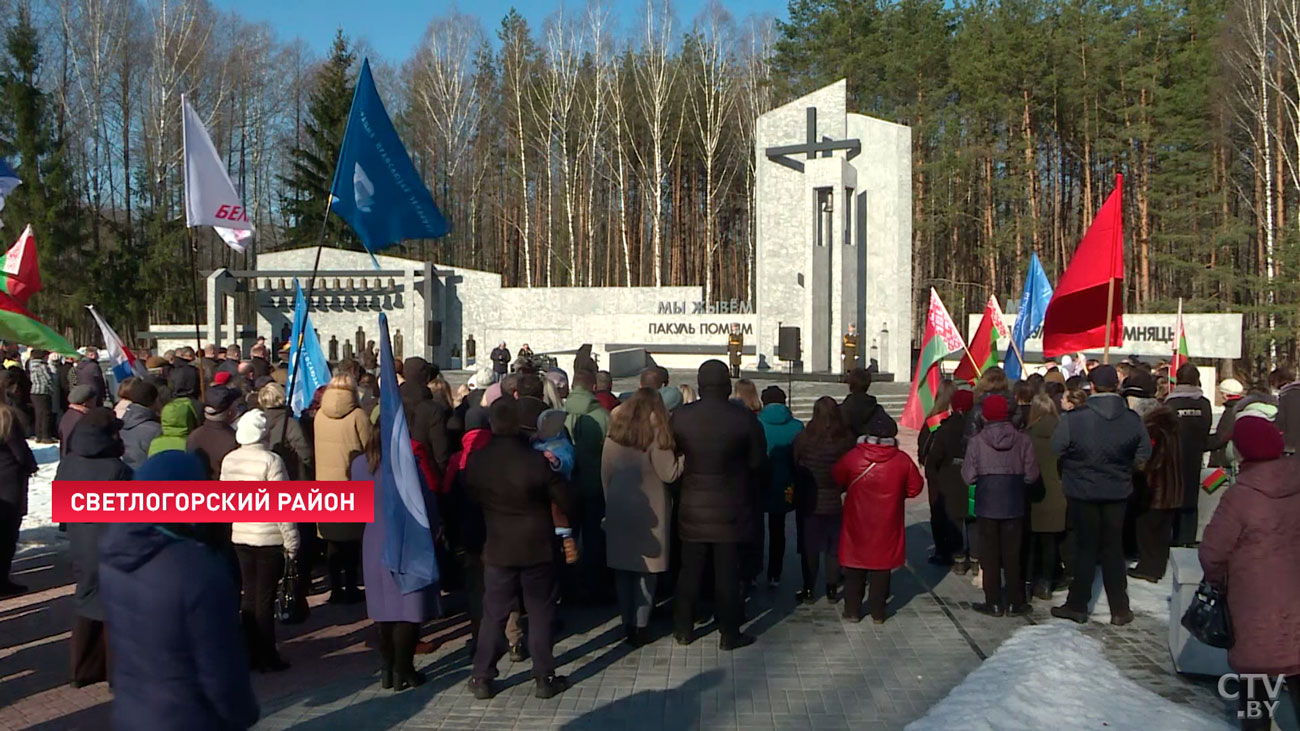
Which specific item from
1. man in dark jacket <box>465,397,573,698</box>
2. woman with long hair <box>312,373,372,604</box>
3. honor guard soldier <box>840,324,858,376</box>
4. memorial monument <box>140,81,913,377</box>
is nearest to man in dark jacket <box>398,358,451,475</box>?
woman with long hair <box>312,373,372,604</box>

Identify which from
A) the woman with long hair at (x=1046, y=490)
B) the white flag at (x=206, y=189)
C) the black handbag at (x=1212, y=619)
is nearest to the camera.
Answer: the black handbag at (x=1212, y=619)

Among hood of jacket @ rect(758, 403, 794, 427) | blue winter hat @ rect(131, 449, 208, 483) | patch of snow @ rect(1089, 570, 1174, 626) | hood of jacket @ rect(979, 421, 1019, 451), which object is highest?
blue winter hat @ rect(131, 449, 208, 483)

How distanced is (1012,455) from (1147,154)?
33.2 m

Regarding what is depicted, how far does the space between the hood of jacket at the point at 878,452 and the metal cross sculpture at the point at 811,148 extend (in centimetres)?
2031

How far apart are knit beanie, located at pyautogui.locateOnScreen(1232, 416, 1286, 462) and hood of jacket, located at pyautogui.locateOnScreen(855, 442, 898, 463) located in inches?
98.4

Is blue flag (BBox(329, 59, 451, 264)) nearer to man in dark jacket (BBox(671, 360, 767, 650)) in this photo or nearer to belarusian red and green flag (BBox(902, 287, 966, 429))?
man in dark jacket (BBox(671, 360, 767, 650))

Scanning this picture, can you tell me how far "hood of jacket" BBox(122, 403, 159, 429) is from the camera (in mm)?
7074

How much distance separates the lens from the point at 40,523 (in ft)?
34.3

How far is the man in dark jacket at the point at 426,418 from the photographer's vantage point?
695 centimetres

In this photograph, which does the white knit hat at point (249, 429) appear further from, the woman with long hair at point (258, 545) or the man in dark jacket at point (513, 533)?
the man in dark jacket at point (513, 533)

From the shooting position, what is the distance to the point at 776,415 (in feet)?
24.8

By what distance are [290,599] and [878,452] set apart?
4.17m

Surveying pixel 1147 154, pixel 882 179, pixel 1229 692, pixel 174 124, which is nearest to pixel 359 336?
pixel 174 124

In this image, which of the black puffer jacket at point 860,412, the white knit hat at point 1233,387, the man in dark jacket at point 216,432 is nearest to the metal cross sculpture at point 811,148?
the white knit hat at point 1233,387
